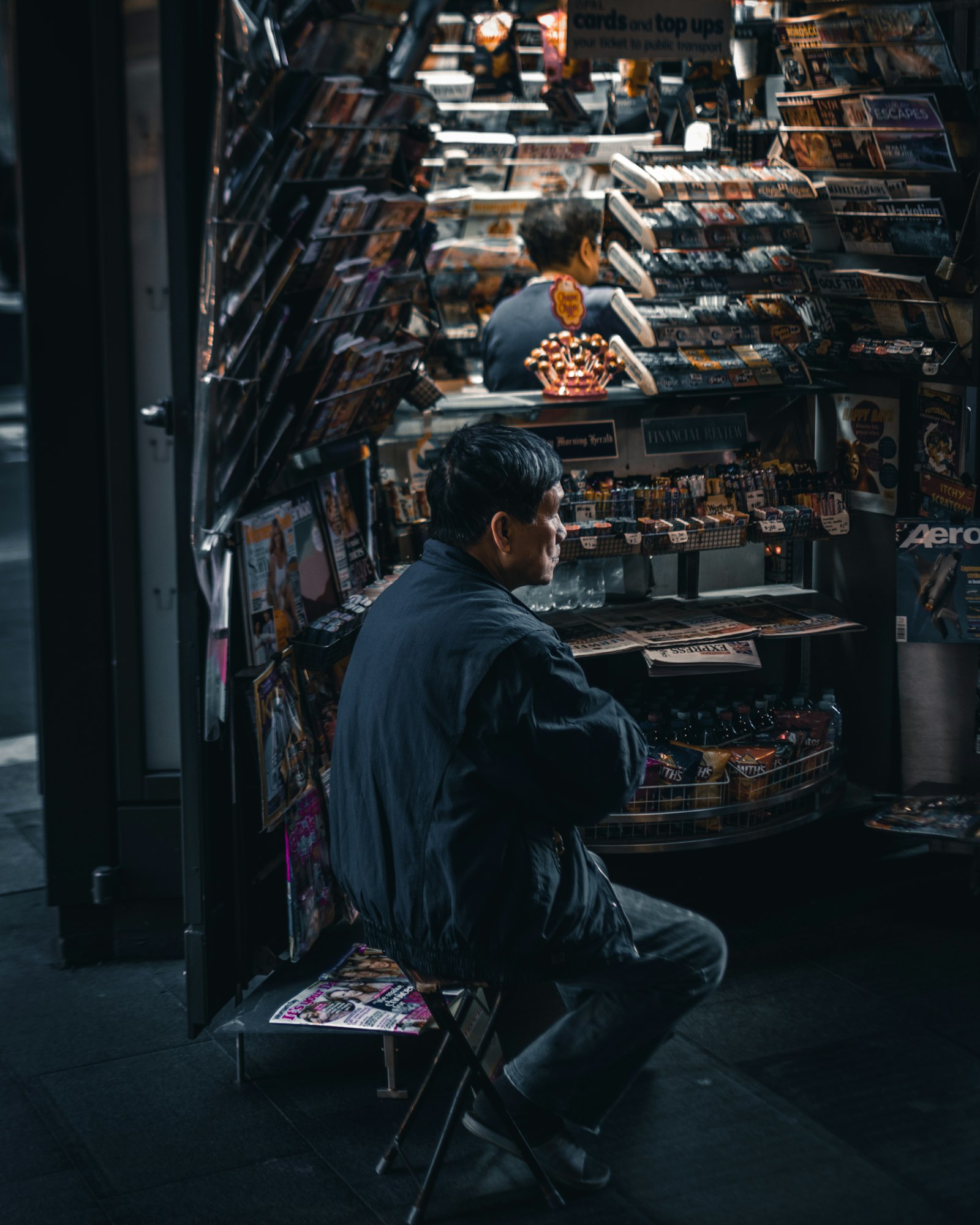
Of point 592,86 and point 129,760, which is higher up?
point 592,86

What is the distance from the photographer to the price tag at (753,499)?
451cm

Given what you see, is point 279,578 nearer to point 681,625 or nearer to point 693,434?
point 681,625

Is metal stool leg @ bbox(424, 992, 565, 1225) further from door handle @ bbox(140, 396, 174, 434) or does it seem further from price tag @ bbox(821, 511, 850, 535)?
price tag @ bbox(821, 511, 850, 535)

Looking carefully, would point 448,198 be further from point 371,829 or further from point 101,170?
point 371,829

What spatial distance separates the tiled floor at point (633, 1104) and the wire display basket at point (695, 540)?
3.59 ft

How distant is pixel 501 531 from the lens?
277 centimetres

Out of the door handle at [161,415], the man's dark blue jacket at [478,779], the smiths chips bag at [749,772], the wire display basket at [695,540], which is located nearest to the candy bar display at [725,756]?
the smiths chips bag at [749,772]

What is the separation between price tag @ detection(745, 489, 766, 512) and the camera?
4512mm

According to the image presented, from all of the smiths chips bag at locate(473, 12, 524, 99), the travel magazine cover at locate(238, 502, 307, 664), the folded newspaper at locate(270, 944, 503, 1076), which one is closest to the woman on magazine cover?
the travel magazine cover at locate(238, 502, 307, 664)

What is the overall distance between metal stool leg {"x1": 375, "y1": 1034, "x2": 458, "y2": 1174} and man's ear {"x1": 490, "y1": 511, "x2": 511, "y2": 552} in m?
1.00

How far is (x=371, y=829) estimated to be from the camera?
2740 millimetres

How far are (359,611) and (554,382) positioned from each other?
116 cm

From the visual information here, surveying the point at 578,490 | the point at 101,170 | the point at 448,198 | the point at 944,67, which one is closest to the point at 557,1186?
the point at 578,490

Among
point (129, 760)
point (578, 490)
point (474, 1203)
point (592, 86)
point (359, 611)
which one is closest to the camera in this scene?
point (474, 1203)
